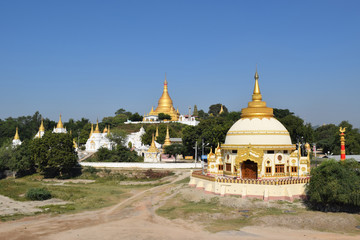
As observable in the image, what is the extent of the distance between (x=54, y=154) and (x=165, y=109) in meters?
82.9

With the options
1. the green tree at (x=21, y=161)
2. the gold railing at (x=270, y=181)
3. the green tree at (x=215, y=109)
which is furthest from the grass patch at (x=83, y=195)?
the green tree at (x=215, y=109)

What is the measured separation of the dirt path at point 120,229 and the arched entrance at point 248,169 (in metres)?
10.4

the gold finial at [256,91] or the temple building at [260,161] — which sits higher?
the gold finial at [256,91]

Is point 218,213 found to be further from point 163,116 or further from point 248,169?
point 163,116

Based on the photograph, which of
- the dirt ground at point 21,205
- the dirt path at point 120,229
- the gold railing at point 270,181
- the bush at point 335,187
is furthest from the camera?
the gold railing at point 270,181

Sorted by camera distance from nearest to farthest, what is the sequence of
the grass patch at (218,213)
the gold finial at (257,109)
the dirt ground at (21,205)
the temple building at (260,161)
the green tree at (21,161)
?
the grass patch at (218,213) < the dirt ground at (21,205) < the temple building at (260,161) < the gold finial at (257,109) < the green tree at (21,161)

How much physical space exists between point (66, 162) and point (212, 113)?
98167 millimetres

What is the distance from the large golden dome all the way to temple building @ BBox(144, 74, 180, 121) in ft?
309

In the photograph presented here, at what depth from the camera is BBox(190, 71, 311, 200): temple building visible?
3162cm

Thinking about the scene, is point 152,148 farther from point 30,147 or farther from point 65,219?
point 65,219

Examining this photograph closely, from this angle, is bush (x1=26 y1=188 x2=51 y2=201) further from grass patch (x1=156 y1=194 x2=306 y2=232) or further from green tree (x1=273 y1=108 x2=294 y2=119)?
green tree (x1=273 y1=108 x2=294 y2=119)

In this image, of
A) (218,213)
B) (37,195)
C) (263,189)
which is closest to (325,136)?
(263,189)

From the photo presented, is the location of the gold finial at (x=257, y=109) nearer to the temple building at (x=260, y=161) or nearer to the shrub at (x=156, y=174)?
the temple building at (x=260, y=161)

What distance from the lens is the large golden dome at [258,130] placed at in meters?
34.6
